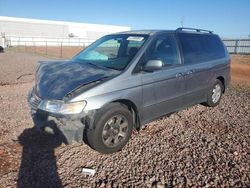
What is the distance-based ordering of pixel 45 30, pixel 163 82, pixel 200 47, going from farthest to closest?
1. pixel 45 30
2. pixel 200 47
3. pixel 163 82

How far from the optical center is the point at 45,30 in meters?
63.4

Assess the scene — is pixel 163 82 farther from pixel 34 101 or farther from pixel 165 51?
pixel 34 101

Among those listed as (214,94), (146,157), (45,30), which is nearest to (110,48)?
(146,157)

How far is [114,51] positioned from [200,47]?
199 centimetres

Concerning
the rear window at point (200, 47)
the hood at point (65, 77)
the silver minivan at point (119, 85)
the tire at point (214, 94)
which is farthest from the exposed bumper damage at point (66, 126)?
the tire at point (214, 94)

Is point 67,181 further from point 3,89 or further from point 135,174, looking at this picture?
point 3,89

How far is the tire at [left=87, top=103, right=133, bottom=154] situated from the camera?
3.44 metres

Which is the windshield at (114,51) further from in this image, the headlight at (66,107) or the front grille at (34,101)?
the front grille at (34,101)

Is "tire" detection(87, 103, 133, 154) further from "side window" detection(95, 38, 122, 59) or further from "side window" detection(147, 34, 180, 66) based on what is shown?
"side window" detection(95, 38, 122, 59)

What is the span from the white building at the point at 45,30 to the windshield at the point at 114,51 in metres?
47.0

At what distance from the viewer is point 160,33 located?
4.41 meters

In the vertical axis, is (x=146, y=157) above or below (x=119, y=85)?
below

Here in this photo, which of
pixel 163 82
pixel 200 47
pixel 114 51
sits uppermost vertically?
pixel 200 47

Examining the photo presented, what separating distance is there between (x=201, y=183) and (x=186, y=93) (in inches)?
85.7
